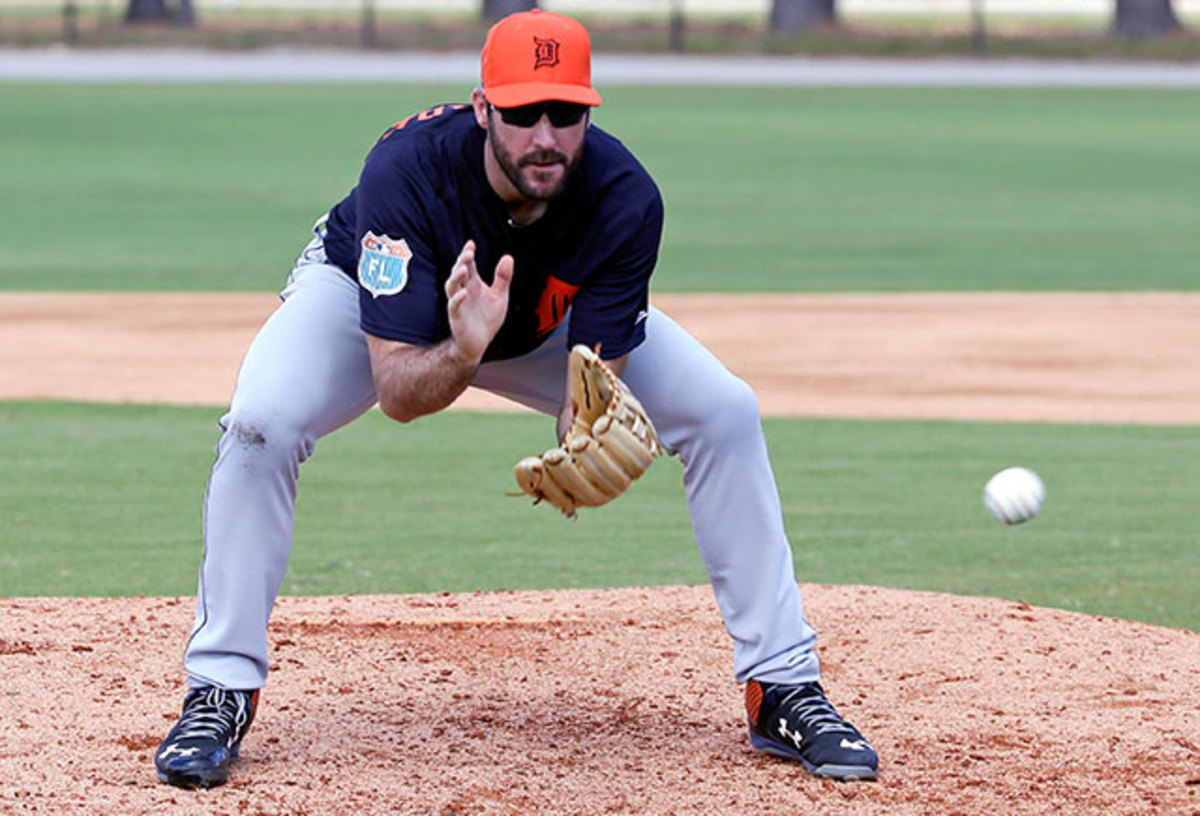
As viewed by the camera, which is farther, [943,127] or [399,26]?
[399,26]

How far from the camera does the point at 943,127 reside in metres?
30.2

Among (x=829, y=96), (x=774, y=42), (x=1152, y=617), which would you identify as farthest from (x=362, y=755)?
(x=774, y=42)

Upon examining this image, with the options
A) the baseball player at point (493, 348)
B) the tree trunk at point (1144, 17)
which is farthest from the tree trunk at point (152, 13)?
the baseball player at point (493, 348)

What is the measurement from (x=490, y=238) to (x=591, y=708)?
1327mm

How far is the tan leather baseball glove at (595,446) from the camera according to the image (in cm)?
438

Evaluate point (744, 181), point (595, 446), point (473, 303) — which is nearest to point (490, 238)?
point (473, 303)

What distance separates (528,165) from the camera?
174 inches

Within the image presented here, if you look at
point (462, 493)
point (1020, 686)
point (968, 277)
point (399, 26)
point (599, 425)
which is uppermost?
point (599, 425)

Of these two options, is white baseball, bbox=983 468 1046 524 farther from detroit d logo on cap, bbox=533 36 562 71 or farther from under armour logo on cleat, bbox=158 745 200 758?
under armour logo on cleat, bbox=158 745 200 758

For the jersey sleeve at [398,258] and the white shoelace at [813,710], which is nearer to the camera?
the jersey sleeve at [398,258]

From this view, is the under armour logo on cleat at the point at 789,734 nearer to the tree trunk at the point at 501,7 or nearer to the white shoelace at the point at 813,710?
the white shoelace at the point at 813,710

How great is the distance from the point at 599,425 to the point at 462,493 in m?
4.46

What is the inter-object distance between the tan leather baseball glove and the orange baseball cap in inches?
21.4

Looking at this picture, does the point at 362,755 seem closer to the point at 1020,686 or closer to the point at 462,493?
the point at 1020,686
